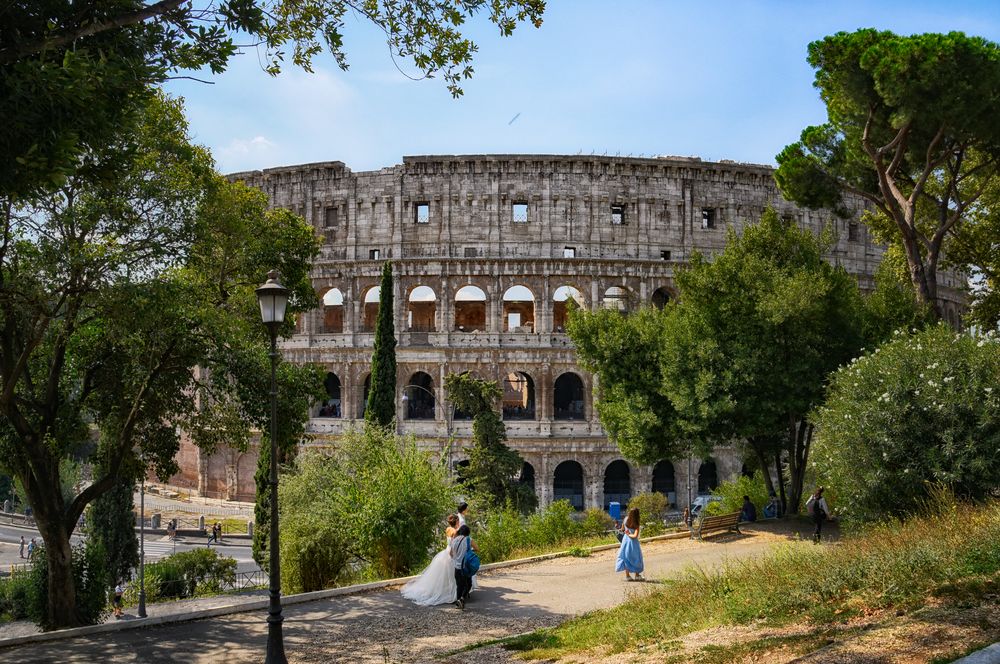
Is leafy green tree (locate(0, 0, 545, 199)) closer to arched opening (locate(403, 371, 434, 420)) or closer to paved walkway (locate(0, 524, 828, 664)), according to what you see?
paved walkway (locate(0, 524, 828, 664))

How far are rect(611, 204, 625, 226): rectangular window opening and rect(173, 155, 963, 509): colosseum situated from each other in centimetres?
7

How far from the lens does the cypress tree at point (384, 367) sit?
25094 mm

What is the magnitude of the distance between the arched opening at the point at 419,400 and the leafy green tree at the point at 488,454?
7.64 meters

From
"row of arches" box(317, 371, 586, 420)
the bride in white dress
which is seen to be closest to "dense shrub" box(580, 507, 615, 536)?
the bride in white dress

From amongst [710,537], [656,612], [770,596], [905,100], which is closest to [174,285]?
[656,612]

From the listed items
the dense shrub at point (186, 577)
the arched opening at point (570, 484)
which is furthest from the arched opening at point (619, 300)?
the dense shrub at point (186, 577)

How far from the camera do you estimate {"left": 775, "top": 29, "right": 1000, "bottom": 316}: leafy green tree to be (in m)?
15.4

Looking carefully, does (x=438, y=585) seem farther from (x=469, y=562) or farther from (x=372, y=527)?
(x=372, y=527)

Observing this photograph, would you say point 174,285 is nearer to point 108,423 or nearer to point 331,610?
point 108,423

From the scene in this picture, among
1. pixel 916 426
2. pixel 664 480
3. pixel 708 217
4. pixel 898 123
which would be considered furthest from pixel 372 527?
pixel 708 217

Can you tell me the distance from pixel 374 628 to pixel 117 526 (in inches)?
604

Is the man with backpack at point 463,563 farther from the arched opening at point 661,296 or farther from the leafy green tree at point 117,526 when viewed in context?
the arched opening at point 661,296

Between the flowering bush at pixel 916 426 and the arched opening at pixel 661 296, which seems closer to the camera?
the flowering bush at pixel 916 426

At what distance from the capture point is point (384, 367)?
84.8ft
